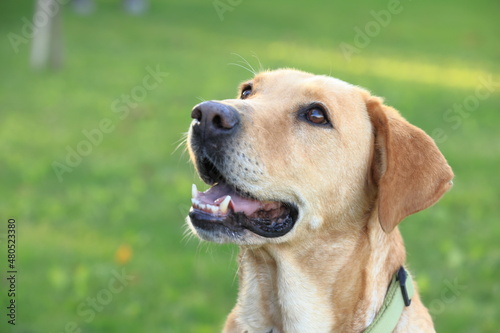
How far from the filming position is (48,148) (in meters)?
9.53

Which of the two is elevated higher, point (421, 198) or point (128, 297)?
point (421, 198)

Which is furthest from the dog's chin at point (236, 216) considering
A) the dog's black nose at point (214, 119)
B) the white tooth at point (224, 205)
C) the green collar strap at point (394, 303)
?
the green collar strap at point (394, 303)

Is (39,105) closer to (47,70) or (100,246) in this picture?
(47,70)

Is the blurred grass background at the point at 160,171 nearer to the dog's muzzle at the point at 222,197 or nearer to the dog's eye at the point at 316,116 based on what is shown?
the dog's eye at the point at 316,116

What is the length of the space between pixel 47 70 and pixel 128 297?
32.4ft

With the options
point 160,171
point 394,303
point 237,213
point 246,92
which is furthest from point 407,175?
point 160,171

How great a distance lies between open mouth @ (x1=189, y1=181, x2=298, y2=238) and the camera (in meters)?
3.52

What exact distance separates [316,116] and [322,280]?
3.15 ft

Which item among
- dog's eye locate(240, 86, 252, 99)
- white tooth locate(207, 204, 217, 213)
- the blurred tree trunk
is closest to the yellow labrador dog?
white tooth locate(207, 204, 217, 213)

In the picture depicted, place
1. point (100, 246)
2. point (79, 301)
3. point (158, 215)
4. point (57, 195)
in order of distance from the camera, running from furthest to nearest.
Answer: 1. point (57, 195)
2. point (158, 215)
3. point (100, 246)
4. point (79, 301)

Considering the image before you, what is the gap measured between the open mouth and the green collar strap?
0.68 m

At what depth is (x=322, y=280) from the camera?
3.85 m

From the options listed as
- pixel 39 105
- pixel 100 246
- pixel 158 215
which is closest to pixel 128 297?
pixel 100 246

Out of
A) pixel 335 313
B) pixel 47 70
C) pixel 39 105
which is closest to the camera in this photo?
pixel 335 313
